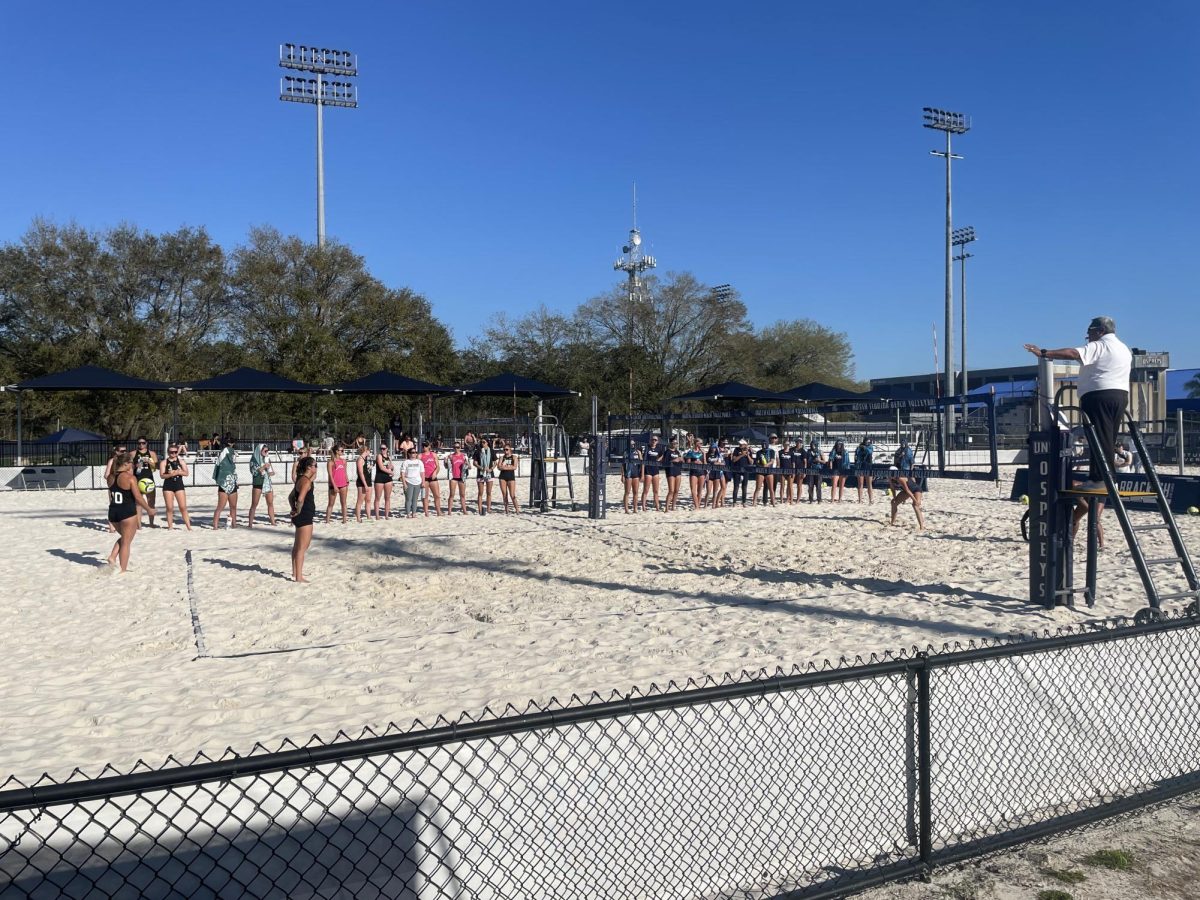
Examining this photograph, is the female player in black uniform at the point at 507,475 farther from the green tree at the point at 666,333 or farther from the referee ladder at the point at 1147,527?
the green tree at the point at 666,333

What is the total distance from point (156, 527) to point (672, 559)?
8497mm

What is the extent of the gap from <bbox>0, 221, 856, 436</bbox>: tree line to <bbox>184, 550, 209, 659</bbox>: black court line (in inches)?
791

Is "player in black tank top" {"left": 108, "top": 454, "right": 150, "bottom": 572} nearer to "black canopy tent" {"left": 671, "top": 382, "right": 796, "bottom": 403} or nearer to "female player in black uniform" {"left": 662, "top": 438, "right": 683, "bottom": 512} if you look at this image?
"female player in black uniform" {"left": 662, "top": 438, "right": 683, "bottom": 512}

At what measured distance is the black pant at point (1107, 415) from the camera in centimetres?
693

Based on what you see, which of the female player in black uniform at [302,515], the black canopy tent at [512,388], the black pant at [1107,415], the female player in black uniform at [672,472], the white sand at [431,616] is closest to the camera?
the white sand at [431,616]

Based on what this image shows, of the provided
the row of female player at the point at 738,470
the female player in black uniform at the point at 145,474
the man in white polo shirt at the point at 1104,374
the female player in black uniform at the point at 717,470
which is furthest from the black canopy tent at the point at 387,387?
the man in white polo shirt at the point at 1104,374

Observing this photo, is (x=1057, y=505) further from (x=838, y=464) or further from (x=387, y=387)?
(x=387, y=387)

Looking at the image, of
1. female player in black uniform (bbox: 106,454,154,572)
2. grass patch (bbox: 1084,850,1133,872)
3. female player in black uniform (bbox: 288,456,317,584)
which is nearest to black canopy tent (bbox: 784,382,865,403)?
female player in black uniform (bbox: 288,456,317,584)

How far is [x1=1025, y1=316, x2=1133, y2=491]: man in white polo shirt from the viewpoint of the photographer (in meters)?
6.89

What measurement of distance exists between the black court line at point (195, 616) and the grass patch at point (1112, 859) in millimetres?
5719

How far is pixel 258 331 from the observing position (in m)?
36.5

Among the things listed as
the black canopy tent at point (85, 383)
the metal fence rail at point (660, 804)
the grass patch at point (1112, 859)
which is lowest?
the grass patch at point (1112, 859)

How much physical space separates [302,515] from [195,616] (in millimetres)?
1813

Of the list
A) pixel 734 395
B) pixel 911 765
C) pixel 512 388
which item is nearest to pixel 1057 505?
pixel 911 765
